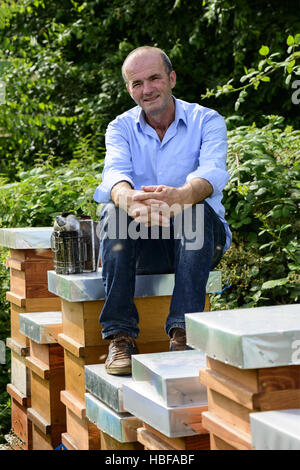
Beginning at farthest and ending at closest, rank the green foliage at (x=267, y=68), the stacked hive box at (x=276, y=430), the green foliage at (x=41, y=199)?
the green foliage at (x=41, y=199) < the green foliage at (x=267, y=68) < the stacked hive box at (x=276, y=430)

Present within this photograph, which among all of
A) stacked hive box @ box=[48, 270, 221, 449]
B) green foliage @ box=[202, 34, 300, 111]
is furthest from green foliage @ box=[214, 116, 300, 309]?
stacked hive box @ box=[48, 270, 221, 449]

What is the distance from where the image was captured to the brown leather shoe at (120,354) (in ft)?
8.39

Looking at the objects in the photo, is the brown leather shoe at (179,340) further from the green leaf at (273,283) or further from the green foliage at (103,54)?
the green foliage at (103,54)

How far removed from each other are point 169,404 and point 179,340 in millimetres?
608

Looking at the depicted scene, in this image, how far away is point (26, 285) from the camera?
361cm

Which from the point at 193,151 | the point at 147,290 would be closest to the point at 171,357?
the point at 147,290

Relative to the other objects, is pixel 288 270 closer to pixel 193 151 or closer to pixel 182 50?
pixel 193 151

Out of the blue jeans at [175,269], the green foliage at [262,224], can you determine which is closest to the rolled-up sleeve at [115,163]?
the blue jeans at [175,269]

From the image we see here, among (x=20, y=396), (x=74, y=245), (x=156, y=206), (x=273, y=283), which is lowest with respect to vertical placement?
(x=20, y=396)

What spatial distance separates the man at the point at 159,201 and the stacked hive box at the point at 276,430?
1007 millimetres

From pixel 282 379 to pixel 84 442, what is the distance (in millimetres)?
1381

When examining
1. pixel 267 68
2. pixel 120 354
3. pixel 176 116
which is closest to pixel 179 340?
pixel 120 354

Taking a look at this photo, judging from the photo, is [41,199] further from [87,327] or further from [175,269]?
[175,269]

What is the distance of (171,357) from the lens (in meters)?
2.34
